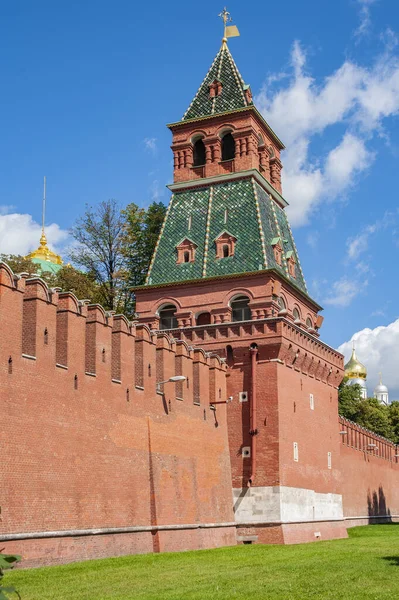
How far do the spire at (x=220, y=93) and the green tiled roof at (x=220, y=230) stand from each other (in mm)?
3596

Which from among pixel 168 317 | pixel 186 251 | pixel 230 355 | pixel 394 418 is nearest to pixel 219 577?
pixel 230 355

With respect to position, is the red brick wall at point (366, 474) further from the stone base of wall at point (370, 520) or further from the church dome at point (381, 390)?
the church dome at point (381, 390)

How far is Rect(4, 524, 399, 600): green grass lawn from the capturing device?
52.4 ft

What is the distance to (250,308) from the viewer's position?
3375cm

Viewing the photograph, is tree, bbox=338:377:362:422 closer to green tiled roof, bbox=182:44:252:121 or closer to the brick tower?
the brick tower

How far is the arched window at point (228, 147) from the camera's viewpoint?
37906mm

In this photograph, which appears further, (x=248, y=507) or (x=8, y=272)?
(x=248, y=507)

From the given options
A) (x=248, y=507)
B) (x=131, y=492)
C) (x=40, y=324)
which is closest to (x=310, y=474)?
(x=248, y=507)

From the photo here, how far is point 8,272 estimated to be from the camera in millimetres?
20328

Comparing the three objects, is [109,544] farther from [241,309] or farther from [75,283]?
[75,283]

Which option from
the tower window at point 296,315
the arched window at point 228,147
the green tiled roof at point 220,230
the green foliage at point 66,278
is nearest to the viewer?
the green tiled roof at point 220,230

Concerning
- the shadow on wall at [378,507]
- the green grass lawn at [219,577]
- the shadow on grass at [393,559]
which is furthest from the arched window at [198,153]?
the shadow on wall at [378,507]

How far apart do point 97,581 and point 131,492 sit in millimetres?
6991

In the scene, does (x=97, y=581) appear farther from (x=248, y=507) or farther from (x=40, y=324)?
(x=248, y=507)
